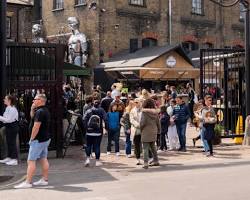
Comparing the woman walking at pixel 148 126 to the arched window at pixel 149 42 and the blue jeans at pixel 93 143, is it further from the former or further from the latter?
the arched window at pixel 149 42

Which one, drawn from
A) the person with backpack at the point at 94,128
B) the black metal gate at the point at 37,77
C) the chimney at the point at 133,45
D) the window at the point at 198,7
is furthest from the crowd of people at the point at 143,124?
the window at the point at 198,7

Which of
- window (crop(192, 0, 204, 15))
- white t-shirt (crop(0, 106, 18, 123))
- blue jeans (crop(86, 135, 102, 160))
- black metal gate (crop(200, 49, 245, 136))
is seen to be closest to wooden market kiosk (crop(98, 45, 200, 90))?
window (crop(192, 0, 204, 15))

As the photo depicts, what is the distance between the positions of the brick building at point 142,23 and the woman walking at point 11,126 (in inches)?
700

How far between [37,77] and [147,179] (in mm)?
4695

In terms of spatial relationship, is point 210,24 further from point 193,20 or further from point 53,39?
point 53,39

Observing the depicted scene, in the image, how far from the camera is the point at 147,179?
11.3 metres

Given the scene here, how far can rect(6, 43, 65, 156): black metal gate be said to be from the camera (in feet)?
45.5

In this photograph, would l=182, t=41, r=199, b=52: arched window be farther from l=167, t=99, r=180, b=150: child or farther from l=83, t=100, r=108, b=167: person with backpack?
l=83, t=100, r=108, b=167: person with backpack

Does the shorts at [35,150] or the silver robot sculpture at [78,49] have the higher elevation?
the silver robot sculpture at [78,49]

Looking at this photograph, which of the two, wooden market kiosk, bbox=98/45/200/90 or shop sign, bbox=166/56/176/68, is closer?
wooden market kiosk, bbox=98/45/200/90

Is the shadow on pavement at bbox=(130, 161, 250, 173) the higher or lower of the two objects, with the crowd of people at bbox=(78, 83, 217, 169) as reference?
lower

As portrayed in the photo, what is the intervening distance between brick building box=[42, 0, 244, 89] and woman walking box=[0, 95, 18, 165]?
700 inches

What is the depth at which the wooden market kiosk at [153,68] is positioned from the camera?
1136 inches

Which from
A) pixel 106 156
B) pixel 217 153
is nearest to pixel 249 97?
pixel 217 153
